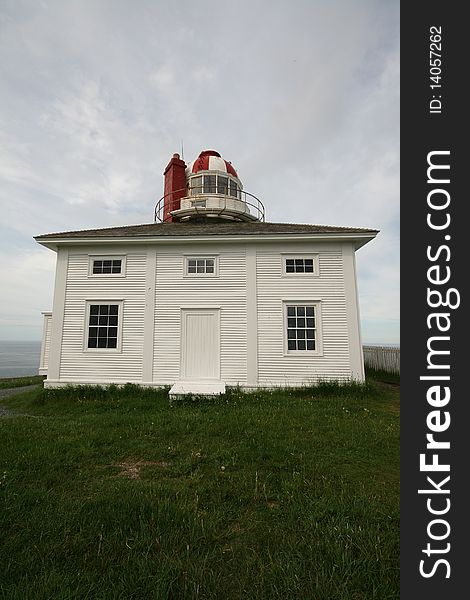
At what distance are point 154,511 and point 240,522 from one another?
2.97ft

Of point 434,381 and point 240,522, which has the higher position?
point 434,381

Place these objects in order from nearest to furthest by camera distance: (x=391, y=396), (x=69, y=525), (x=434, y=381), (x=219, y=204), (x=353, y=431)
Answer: (x=434, y=381) < (x=69, y=525) < (x=353, y=431) < (x=391, y=396) < (x=219, y=204)

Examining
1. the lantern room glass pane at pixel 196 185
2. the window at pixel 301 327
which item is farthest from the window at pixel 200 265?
the lantern room glass pane at pixel 196 185

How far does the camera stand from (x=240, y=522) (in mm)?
2996

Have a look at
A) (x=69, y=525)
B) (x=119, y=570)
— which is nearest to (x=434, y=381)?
(x=119, y=570)

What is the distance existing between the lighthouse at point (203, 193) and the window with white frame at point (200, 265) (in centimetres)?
524

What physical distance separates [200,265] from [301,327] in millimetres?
4163

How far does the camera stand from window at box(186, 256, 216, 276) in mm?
10617

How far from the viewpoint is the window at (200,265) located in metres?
10.6

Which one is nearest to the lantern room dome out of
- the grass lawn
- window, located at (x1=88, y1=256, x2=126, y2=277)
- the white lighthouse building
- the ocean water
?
the white lighthouse building

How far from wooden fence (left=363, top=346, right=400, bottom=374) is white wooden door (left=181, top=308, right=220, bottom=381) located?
7.89m

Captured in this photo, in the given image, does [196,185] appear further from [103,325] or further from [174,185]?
[103,325]

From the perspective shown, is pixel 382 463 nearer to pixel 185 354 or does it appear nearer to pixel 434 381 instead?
pixel 434 381

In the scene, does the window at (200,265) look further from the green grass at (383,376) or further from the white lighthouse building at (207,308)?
the green grass at (383,376)
